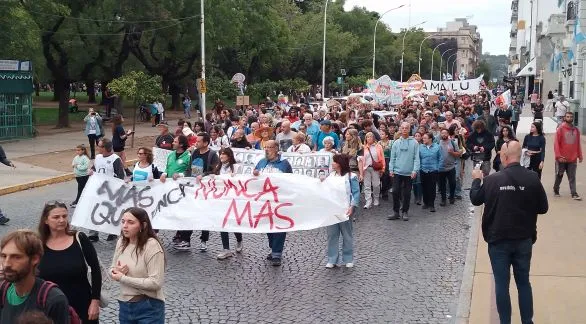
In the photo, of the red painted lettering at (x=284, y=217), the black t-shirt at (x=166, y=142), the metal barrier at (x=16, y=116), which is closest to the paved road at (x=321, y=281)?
the red painted lettering at (x=284, y=217)

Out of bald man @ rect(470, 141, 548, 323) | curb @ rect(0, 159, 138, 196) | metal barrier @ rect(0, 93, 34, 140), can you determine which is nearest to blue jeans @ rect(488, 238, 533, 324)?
bald man @ rect(470, 141, 548, 323)

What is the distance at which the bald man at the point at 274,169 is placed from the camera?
30.4 feet

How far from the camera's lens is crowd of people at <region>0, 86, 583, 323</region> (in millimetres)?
4766

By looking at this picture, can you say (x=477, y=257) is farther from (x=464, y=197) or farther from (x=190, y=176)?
(x=464, y=197)

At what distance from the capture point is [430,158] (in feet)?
43.7

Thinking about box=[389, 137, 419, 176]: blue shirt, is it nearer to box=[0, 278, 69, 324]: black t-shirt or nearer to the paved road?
the paved road

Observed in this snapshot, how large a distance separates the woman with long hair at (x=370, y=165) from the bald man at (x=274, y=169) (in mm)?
3734

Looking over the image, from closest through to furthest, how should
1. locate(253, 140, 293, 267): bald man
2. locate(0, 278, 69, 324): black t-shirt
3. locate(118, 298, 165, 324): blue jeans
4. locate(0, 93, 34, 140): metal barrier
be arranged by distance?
1. locate(0, 278, 69, 324): black t-shirt
2. locate(118, 298, 165, 324): blue jeans
3. locate(253, 140, 293, 267): bald man
4. locate(0, 93, 34, 140): metal barrier

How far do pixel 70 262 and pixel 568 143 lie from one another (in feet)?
36.7

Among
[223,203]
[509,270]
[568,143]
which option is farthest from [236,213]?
[568,143]

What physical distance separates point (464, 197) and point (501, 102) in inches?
399

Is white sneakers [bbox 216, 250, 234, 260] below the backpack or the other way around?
below

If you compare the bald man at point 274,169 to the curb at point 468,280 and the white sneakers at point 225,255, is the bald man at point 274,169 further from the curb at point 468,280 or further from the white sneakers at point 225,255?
the curb at point 468,280

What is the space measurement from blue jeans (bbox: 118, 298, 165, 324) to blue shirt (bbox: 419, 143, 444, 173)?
876 cm
